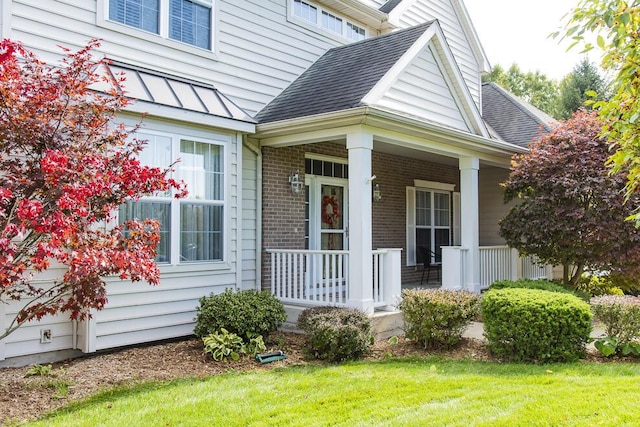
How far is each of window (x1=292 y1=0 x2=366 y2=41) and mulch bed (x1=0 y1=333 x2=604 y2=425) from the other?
6492 millimetres

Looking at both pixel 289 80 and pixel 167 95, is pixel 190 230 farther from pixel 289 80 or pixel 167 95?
pixel 289 80

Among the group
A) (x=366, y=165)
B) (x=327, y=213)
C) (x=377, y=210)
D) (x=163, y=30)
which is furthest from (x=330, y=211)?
(x=163, y=30)

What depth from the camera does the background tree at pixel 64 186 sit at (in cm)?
450

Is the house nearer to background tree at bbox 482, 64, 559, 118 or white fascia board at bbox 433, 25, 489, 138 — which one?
white fascia board at bbox 433, 25, 489, 138

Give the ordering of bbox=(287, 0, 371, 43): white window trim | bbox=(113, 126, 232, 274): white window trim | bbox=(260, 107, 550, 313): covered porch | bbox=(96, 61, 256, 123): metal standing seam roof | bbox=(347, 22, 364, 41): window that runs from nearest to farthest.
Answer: bbox=(96, 61, 256, 123): metal standing seam roof < bbox=(113, 126, 232, 274): white window trim < bbox=(260, 107, 550, 313): covered porch < bbox=(287, 0, 371, 43): white window trim < bbox=(347, 22, 364, 41): window

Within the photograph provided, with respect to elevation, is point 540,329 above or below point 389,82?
below

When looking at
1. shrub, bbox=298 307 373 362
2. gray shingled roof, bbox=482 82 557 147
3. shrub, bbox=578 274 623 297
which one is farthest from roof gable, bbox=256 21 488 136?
shrub, bbox=578 274 623 297

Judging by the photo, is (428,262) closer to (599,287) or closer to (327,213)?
(327,213)

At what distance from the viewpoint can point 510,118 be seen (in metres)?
14.9

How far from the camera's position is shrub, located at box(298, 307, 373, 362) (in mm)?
6723

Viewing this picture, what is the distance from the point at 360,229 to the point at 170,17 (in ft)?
14.7

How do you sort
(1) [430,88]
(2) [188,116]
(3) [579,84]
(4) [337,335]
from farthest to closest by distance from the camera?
(3) [579,84], (1) [430,88], (2) [188,116], (4) [337,335]

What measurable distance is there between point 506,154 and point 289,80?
5031 millimetres

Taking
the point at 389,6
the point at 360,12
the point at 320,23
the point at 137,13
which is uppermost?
the point at 389,6
